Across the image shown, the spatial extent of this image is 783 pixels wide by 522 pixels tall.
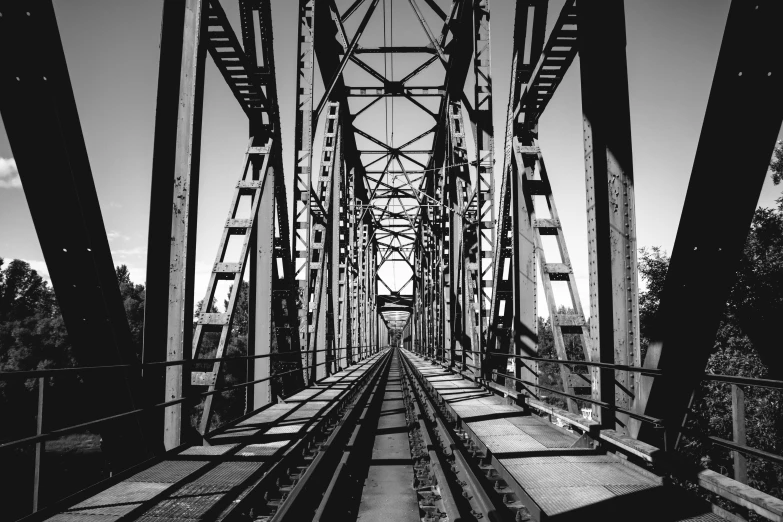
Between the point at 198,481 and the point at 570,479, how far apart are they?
3.27 metres

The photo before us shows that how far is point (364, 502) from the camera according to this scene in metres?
4.22

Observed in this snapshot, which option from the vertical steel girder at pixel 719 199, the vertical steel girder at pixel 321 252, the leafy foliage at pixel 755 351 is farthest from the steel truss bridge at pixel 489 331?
the leafy foliage at pixel 755 351

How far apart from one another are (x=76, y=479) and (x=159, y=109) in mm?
27102

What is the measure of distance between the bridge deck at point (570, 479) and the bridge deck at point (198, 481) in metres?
2.29

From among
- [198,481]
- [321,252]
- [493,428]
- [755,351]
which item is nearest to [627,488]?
[493,428]

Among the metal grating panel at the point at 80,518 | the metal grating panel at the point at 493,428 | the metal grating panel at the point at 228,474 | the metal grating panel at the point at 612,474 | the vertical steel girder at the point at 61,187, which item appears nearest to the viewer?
the vertical steel girder at the point at 61,187

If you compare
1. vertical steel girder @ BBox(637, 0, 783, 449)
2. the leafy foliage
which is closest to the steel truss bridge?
vertical steel girder @ BBox(637, 0, 783, 449)

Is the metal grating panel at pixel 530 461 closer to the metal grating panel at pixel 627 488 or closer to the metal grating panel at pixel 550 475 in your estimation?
the metal grating panel at pixel 550 475

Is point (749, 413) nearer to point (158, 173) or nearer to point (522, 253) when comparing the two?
point (522, 253)

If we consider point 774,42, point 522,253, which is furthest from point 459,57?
point 774,42

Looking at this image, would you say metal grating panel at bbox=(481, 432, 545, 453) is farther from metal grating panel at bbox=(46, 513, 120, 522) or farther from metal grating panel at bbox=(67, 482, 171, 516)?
metal grating panel at bbox=(46, 513, 120, 522)

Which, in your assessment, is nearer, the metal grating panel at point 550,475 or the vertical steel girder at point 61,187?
the vertical steel girder at point 61,187

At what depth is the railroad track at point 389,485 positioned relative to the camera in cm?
367

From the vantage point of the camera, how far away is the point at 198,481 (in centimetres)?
402
